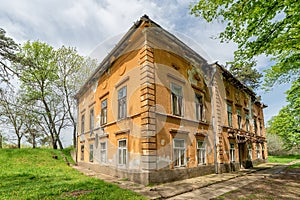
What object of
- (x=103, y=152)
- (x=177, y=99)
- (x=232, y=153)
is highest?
(x=177, y=99)

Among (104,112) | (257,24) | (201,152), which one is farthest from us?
(104,112)

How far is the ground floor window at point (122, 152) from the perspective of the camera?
10586 millimetres

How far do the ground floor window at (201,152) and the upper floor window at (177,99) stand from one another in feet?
8.51

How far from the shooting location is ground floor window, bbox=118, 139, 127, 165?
10.6 m

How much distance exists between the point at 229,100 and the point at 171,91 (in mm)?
7726

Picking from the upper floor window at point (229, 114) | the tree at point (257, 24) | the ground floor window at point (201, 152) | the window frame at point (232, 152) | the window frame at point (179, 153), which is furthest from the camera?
the upper floor window at point (229, 114)

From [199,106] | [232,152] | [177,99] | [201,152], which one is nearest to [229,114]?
[232,152]

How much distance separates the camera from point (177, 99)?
11500 mm

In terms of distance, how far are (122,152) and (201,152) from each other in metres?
5.18

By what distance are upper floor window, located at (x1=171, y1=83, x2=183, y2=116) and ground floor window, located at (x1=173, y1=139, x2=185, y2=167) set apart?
1634mm

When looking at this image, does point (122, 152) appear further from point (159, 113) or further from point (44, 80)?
point (44, 80)

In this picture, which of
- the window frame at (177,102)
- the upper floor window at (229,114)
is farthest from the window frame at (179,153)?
the upper floor window at (229,114)

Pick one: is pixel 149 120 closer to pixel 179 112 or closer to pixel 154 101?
pixel 154 101

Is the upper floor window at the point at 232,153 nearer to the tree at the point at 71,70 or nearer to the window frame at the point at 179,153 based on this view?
the window frame at the point at 179,153
